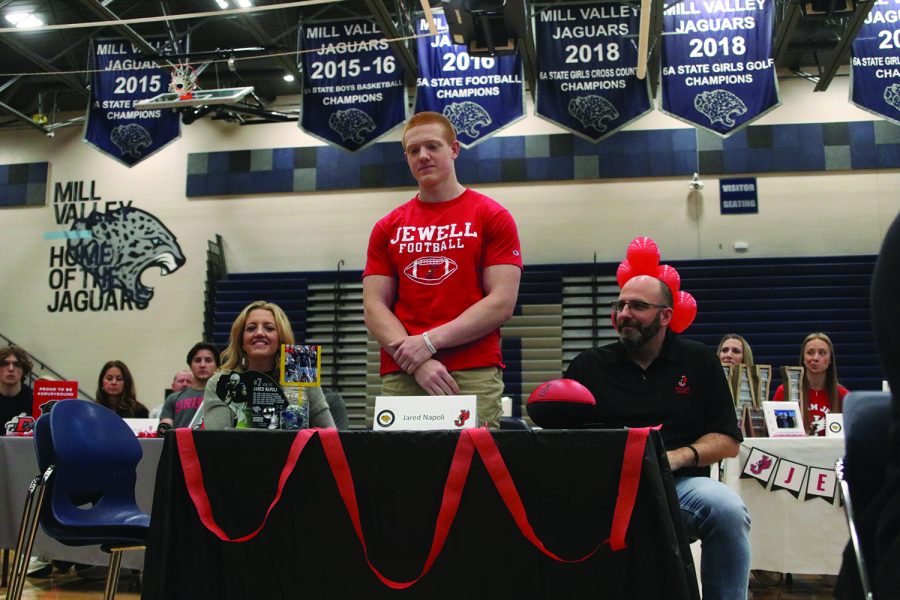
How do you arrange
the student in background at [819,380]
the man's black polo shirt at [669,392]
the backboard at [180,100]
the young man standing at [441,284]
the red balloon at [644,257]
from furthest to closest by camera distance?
the backboard at [180,100] → the red balloon at [644,257] → the student in background at [819,380] → the man's black polo shirt at [669,392] → the young man standing at [441,284]

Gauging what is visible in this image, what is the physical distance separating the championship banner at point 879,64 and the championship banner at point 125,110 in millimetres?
7052

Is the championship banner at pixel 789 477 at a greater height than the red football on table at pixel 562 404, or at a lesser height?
lesser

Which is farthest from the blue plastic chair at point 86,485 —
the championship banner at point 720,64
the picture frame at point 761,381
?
the championship banner at point 720,64

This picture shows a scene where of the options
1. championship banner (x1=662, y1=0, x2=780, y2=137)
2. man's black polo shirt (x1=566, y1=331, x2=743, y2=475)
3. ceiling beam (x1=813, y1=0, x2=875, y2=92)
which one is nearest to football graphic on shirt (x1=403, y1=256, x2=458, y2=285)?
man's black polo shirt (x1=566, y1=331, x2=743, y2=475)

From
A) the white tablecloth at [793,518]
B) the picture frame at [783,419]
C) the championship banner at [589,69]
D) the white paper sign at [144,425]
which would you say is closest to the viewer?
the white tablecloth at [793,518]

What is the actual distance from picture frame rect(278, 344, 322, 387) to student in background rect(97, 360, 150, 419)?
4804mm

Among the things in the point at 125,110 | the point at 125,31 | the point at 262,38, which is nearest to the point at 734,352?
the point at 125,110

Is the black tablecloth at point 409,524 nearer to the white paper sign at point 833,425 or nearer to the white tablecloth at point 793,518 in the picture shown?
the white tablecloth at point 793,518

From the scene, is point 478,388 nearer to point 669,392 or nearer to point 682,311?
point 669,392

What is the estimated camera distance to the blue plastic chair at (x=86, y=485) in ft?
9.98

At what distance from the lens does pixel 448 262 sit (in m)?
2.41

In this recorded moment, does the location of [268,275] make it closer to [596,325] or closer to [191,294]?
[191,294]

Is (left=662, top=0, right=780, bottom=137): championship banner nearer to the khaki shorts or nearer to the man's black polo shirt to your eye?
the man's black polo shirt

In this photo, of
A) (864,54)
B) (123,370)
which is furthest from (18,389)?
A: (864,54)
